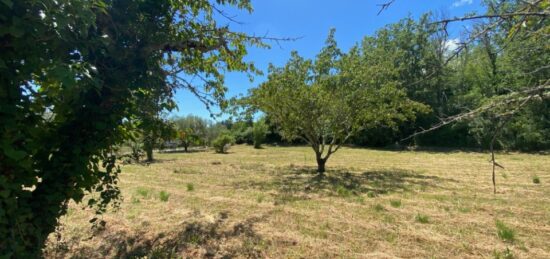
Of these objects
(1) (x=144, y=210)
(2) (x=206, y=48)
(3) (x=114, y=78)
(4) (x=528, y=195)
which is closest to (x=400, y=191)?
(4) (x=528, y=195)

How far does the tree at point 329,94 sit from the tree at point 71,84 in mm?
6453

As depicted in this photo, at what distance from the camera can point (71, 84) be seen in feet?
5.24

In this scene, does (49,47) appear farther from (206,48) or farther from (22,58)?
(206,48)

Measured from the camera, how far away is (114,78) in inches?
109

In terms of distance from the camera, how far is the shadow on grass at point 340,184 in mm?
7664

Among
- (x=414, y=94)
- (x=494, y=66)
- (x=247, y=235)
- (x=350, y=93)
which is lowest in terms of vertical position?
(x=247, y=235)

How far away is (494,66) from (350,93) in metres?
20.3

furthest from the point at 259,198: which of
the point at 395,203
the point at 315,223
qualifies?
the point at 395,203

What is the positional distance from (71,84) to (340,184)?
316 inches

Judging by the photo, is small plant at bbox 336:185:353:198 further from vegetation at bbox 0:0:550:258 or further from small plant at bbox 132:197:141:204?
small plant at bbox 132:197:141:204

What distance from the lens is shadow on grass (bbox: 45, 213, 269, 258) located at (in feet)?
13.0

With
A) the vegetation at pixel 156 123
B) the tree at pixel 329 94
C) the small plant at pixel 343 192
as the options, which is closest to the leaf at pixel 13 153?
the vegetation at pixel 156 123

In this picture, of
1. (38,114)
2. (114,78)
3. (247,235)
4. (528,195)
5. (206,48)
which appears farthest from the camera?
(528,195)

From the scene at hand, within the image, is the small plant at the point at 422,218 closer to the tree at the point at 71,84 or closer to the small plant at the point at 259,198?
the small plant at the point at 259,198
